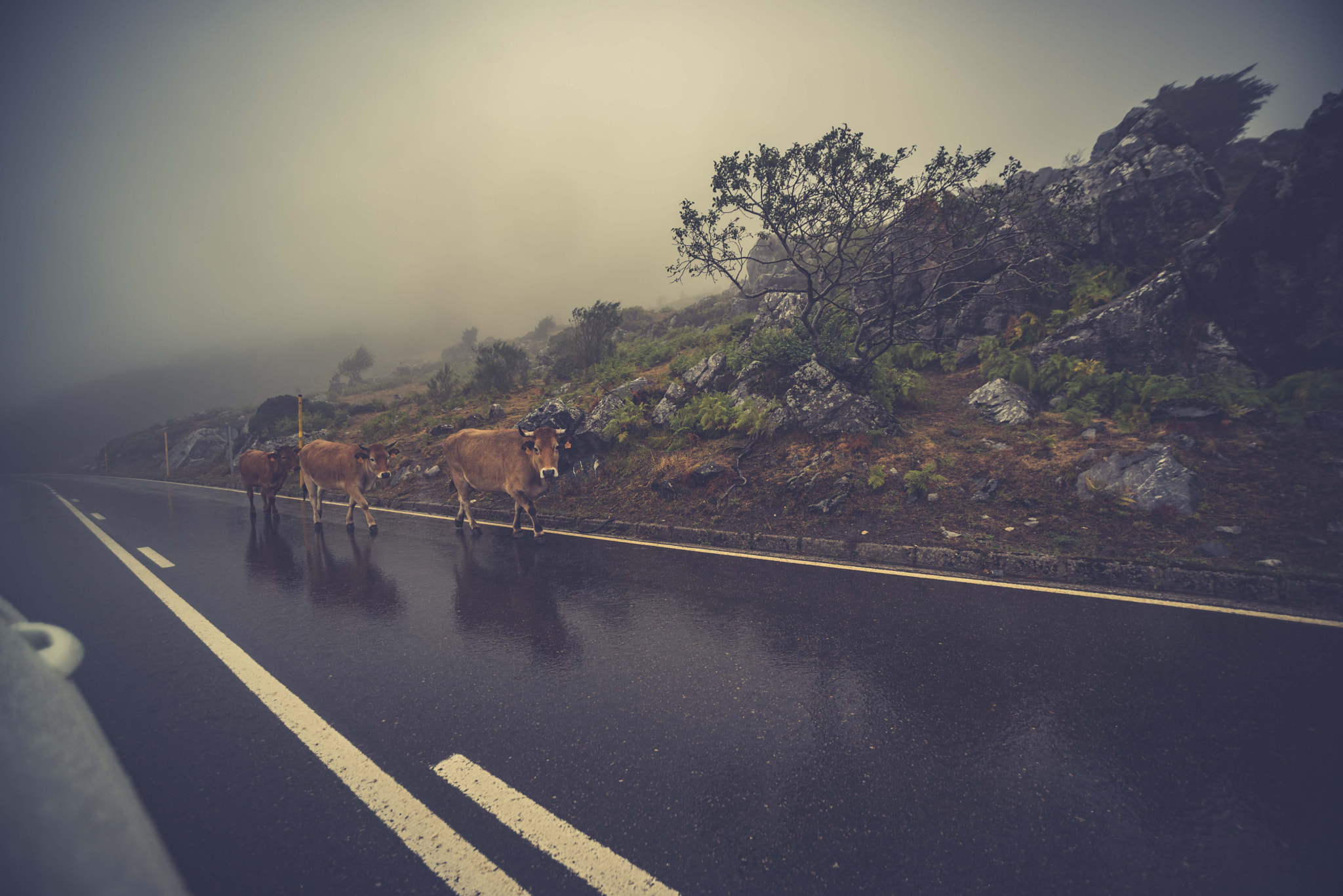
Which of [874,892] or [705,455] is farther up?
[705,455]

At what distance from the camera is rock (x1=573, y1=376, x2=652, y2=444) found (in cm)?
1126

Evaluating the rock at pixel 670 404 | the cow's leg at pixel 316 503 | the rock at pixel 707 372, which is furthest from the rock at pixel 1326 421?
the cow's leg at pixel 316 503

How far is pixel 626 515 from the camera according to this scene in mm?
8508

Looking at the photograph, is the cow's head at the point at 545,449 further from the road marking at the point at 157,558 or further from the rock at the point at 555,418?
the road marking at the point at 157,558

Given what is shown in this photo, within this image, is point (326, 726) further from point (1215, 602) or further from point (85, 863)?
point (1215, 602)

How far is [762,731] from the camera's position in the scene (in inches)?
114

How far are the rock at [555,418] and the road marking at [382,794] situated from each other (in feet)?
25.1

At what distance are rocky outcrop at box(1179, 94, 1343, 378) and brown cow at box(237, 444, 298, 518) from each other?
773 inches

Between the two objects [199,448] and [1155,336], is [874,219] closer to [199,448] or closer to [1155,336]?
[1155,336]

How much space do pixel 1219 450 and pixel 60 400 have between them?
8091 inches

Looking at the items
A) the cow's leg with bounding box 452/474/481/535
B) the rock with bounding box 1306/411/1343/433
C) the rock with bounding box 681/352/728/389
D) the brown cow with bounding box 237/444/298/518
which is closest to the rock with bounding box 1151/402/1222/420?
the rock with bounding box 1306/411/1343/433

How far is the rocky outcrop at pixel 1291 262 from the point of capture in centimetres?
805

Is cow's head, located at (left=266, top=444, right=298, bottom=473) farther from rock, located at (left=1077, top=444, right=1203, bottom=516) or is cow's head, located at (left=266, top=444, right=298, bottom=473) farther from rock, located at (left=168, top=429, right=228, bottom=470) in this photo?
rock, located at (left=168, top=429, right=228, bottom=470)

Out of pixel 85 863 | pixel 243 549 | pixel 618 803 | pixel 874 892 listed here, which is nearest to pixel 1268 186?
pixel 874 892
